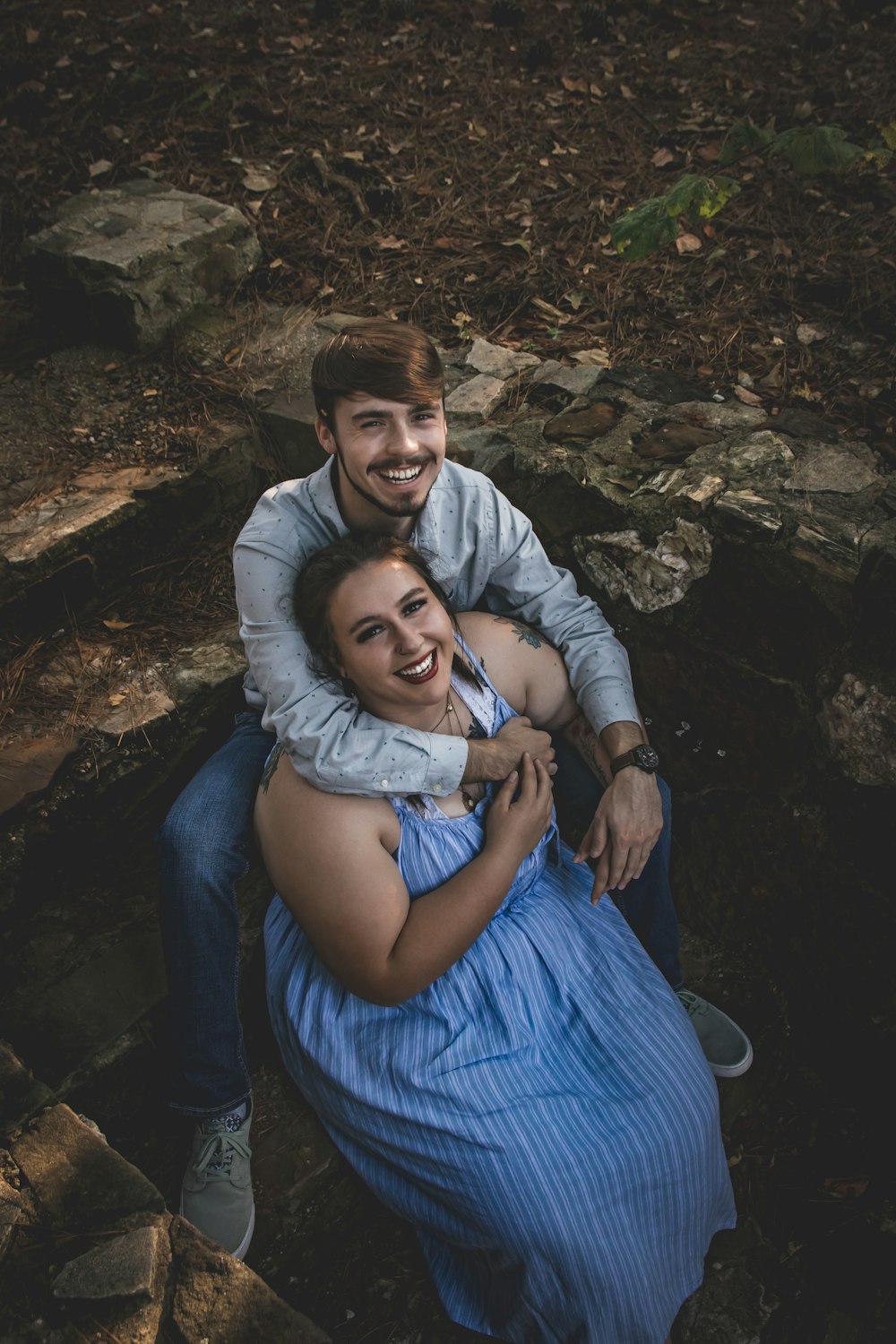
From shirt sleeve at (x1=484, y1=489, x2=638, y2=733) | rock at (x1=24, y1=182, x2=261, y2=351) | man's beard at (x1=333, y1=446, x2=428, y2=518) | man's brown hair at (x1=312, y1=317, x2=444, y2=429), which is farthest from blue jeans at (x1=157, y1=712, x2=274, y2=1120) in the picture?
rock at (x1=24, y1=182, x2=261, y2=351)

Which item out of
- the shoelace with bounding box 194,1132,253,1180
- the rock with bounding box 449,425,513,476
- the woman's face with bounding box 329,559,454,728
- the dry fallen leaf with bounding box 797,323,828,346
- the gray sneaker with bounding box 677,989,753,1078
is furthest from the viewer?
the dry fallen leaf with bounding box 797,323,828,346

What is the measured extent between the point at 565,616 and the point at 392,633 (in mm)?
666

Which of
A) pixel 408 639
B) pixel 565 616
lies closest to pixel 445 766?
pixel 408 639

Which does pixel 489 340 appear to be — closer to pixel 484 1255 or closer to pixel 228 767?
pixel 228 767

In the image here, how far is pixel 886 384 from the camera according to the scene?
114 inches

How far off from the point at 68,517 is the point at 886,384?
2689mm

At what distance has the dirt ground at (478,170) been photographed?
3307 millimetres

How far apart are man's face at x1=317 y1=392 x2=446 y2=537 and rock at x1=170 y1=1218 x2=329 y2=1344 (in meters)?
1.68

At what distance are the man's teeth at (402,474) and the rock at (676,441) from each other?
0.94 meters

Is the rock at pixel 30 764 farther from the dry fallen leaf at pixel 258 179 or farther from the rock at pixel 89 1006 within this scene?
the dry fallen leaf at pixel 258 179

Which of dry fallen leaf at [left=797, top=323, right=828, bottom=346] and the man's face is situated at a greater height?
the man's face

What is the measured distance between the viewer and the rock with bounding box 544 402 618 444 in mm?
2943

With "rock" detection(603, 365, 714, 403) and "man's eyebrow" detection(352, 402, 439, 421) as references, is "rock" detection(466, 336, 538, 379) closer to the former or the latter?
"rock" detection(603, 365, 714, 403)

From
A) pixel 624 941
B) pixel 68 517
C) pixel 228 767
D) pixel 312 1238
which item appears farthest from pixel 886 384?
pixel 312 1238
